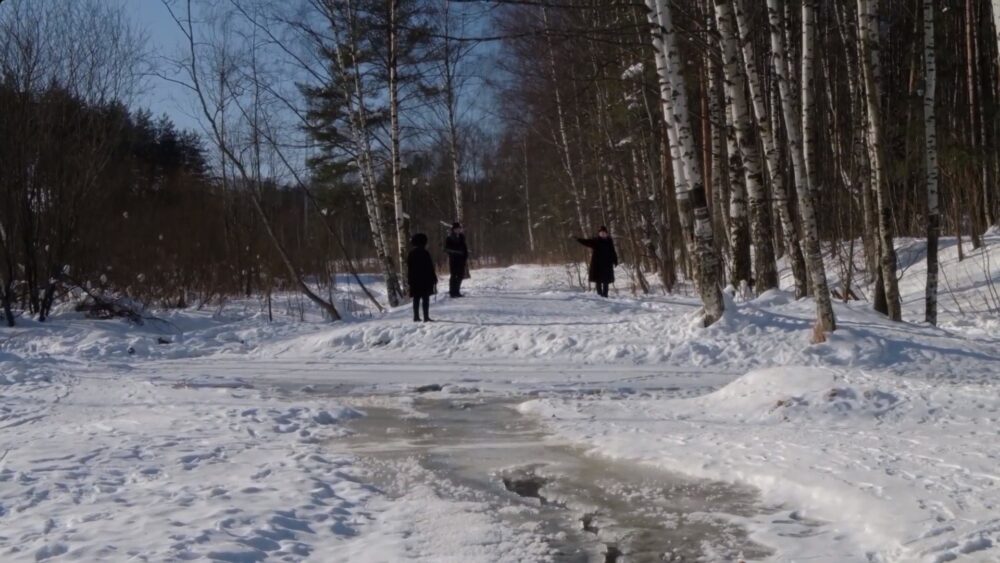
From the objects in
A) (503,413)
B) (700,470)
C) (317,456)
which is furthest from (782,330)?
(317,456)

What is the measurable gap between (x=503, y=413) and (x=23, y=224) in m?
13.2

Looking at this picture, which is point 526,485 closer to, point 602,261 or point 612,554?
point 612,554

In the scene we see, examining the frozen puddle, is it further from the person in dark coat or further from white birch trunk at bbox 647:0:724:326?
the person in dark coat

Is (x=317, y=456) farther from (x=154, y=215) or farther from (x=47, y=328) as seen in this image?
(x=154, y=215)

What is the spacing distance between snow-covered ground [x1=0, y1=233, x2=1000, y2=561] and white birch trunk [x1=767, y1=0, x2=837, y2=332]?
48 centimetres

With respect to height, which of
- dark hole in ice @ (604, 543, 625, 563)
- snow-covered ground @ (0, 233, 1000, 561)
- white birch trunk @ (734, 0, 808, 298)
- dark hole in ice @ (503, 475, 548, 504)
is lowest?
dark hole in ice @ (604, 543, 625, 563)

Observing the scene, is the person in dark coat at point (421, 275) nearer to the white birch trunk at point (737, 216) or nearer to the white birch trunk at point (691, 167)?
the white birch trunk at point (691, 167)

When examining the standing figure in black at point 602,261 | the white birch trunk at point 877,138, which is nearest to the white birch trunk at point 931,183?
the white birch trunk at point 877,138

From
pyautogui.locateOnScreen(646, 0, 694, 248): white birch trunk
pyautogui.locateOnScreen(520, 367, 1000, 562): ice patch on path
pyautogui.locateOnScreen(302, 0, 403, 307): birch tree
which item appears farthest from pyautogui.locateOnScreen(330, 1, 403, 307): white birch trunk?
pyautogui.locateOnScreen(520, 367, 1000, 562): ice patch on path

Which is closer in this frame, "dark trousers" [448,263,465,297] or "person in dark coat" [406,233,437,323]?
"person in dark coat" [406,233,437,323]

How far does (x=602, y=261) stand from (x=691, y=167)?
7323mm

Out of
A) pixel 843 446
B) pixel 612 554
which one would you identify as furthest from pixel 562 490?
pixel 843 446

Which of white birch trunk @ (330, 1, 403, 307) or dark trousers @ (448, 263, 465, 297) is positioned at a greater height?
white birch trunk @ (330, 1, 403, 307)

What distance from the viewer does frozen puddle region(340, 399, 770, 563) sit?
521cm
